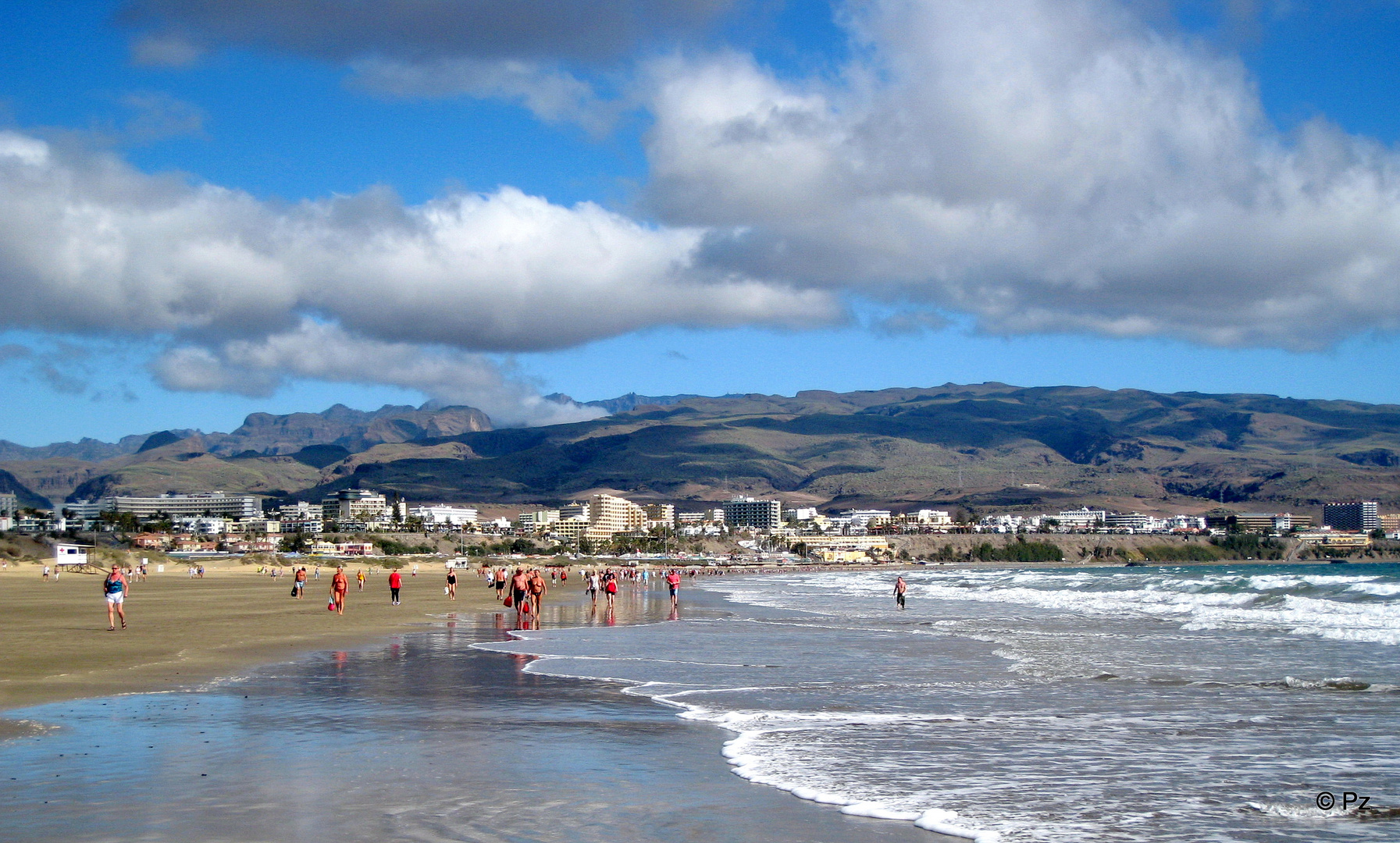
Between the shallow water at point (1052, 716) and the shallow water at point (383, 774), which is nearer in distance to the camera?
the shallow water at point (383, 774)

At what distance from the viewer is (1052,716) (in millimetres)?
14391

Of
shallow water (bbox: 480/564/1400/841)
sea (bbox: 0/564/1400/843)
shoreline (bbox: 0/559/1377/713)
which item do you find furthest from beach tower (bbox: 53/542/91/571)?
sea (bbox: 0/564/1400/843)

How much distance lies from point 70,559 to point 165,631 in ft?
219

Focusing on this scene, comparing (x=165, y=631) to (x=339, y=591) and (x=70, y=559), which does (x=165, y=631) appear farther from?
(x=70, y=559)

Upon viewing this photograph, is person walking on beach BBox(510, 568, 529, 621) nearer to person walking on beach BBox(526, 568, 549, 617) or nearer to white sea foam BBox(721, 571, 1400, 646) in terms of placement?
person walking on beach BBox(526, 568, 549, 617)

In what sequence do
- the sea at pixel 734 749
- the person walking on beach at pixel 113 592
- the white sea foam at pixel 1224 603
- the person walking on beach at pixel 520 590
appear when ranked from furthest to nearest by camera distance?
the person walking on beach at pixel 520 590 < the white sea foam at pixel 1224 603 < the person walking on beach at pixel 113 592 < the sea at pixel 734 749

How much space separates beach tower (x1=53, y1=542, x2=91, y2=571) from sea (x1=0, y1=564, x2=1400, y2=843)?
6815 cm

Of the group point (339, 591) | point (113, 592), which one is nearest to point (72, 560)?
Result: point (339, 591)

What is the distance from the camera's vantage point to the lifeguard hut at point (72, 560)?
255 feet

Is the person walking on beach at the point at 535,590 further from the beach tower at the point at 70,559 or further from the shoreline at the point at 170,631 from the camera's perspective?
the beach tower at the point at 70,559

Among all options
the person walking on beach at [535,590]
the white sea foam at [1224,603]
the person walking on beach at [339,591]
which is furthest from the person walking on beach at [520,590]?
the white sea foam at [1224,603]

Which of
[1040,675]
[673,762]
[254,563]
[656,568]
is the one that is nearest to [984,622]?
[1040,675]

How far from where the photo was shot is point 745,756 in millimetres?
11500

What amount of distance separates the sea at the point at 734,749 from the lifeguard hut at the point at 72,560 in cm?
6641
